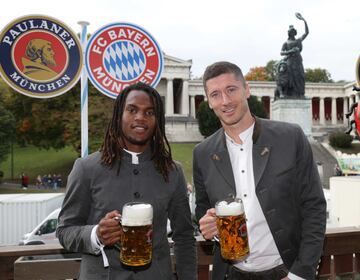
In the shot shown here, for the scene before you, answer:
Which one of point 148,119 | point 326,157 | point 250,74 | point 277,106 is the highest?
point 250,74

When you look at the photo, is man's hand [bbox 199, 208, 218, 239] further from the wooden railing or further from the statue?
the statue

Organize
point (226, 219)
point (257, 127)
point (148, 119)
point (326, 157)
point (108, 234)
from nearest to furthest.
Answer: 1. point (108, 234)
2. point (226, 219)
3. point (148, 119)
4. point (257, 127)
5. point (326, 157)

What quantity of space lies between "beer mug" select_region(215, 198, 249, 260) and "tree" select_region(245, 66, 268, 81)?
87390 mm

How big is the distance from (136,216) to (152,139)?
0.72 meters

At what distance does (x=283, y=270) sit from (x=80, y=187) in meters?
1.43

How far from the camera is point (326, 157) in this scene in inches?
1587

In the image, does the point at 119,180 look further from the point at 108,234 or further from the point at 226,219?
the point at 226,219

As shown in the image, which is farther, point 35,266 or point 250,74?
point 250,74

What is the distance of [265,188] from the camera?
2617mm

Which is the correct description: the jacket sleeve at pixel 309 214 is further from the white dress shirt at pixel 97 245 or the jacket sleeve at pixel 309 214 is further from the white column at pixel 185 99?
the white column at pixel 185 99

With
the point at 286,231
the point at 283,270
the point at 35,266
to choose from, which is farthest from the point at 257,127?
the point at 35,266

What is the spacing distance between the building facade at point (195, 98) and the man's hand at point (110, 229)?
58379 millimetres

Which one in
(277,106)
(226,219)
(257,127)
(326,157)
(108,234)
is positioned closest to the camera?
(108,234)

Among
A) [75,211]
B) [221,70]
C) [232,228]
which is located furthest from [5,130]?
[232,228]
